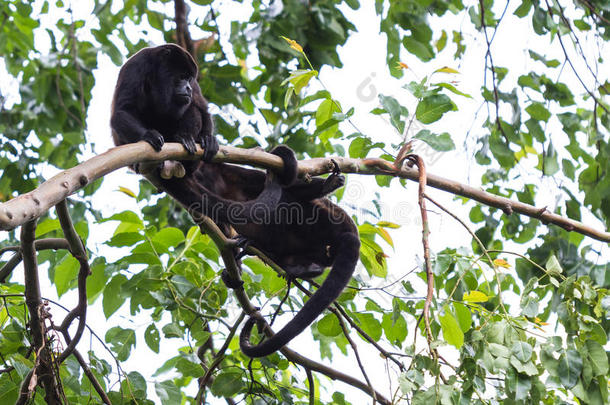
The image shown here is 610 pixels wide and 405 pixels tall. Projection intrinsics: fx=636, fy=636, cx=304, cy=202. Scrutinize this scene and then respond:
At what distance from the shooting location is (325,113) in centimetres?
293

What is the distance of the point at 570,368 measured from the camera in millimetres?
1810

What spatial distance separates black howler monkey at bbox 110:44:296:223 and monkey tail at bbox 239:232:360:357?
1.35 ft

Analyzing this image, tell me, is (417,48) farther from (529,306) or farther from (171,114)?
(529,306)

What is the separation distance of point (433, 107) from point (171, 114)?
134 centimetres

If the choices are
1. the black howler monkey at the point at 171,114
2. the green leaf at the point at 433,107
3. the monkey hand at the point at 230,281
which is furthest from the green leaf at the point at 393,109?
the monkey hand at the point at 230,281

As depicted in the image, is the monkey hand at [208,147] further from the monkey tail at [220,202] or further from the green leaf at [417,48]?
the green leaf at [417,48]

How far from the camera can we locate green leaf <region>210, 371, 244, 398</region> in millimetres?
2602

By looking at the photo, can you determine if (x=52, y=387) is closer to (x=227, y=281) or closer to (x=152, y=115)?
(x=227, y=281)

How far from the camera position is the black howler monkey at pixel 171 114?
2943 millimetres

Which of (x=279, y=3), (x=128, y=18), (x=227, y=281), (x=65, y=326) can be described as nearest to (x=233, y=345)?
(x=227, y=281)

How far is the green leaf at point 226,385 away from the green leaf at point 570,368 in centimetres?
131

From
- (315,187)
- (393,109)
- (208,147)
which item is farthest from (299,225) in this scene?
(393,109)

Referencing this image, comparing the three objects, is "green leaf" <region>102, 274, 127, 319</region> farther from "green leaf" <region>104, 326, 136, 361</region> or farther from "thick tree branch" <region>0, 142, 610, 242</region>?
"thick tree branch" <region>0, 142, 610, 242</region>

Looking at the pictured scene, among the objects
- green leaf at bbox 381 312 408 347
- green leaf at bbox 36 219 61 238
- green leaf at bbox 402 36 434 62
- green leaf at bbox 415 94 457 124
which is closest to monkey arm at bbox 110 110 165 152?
green leaf at bbox 36 219 61 238
